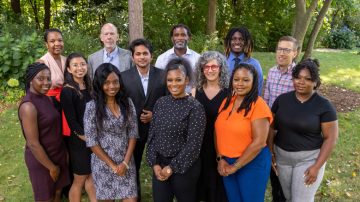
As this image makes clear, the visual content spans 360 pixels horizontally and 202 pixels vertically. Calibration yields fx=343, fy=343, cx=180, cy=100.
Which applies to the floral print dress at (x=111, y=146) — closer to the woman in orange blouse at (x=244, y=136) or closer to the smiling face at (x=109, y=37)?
the woman in orange blouse at (x=244, y=136)

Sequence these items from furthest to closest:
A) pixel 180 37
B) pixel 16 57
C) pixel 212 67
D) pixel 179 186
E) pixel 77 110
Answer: pixel 16 57 < pixel 180 37 < pixel 77 110 < pixel 212 67 < pixel 179 186

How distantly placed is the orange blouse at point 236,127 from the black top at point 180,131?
0.21m

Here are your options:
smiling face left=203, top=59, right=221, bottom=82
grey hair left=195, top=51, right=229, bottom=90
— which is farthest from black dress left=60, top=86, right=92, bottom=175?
smiling face left=203, top=59, right=221, bottom=82

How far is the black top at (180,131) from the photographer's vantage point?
10.0ft

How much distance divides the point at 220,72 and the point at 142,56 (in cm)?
96

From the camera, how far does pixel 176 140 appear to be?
122 inches

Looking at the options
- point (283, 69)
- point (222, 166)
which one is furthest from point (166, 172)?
point (283, 69)

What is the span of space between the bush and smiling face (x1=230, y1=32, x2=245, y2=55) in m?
18.7

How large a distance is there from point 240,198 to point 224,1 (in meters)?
13.9

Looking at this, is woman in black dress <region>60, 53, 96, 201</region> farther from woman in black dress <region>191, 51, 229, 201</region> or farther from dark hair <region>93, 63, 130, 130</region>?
woman in black dress <region>191, 51, 229, 201</region>

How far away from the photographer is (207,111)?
3.44 m

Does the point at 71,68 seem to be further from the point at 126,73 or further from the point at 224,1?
the point at 224,1

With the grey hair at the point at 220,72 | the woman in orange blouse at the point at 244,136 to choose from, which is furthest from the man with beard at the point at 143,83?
the woman in orange blouse at the point at 244,136

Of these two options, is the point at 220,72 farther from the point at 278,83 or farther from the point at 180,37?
the point at 180,37
